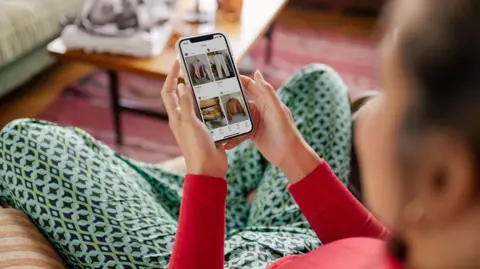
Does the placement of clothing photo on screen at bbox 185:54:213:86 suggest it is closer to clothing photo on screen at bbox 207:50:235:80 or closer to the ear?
clothing photo on screen at bbox 207:50:235:80

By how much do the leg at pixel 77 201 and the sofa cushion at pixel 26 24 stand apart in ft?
3.56

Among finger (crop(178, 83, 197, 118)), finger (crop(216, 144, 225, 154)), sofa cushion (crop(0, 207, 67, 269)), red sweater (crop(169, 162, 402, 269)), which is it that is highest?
finger (crop(178, 83, 197, 118))

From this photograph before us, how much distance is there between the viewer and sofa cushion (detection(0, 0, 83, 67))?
199 cm

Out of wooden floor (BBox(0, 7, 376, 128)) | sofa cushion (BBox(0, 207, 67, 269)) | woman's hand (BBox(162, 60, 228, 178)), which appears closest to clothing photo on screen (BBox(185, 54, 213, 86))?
woman's hand (BBox(162, 60, 228, 178))

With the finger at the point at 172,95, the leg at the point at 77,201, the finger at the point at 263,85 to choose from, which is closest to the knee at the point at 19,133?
the leg at the point at 77,201

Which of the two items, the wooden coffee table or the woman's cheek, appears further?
the wooden coffee table

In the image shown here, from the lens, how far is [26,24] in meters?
2.08

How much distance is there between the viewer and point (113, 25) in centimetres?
172

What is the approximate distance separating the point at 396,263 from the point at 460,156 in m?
0.19

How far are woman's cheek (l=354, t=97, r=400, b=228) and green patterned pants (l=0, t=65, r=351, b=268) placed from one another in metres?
0.56

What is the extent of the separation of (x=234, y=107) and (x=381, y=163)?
58cm

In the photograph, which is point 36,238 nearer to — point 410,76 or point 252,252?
point 252,252

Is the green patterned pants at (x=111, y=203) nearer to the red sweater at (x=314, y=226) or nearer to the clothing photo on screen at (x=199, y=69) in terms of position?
the red sweater at (x=314, y=226)

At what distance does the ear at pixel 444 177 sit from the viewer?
37 cm
